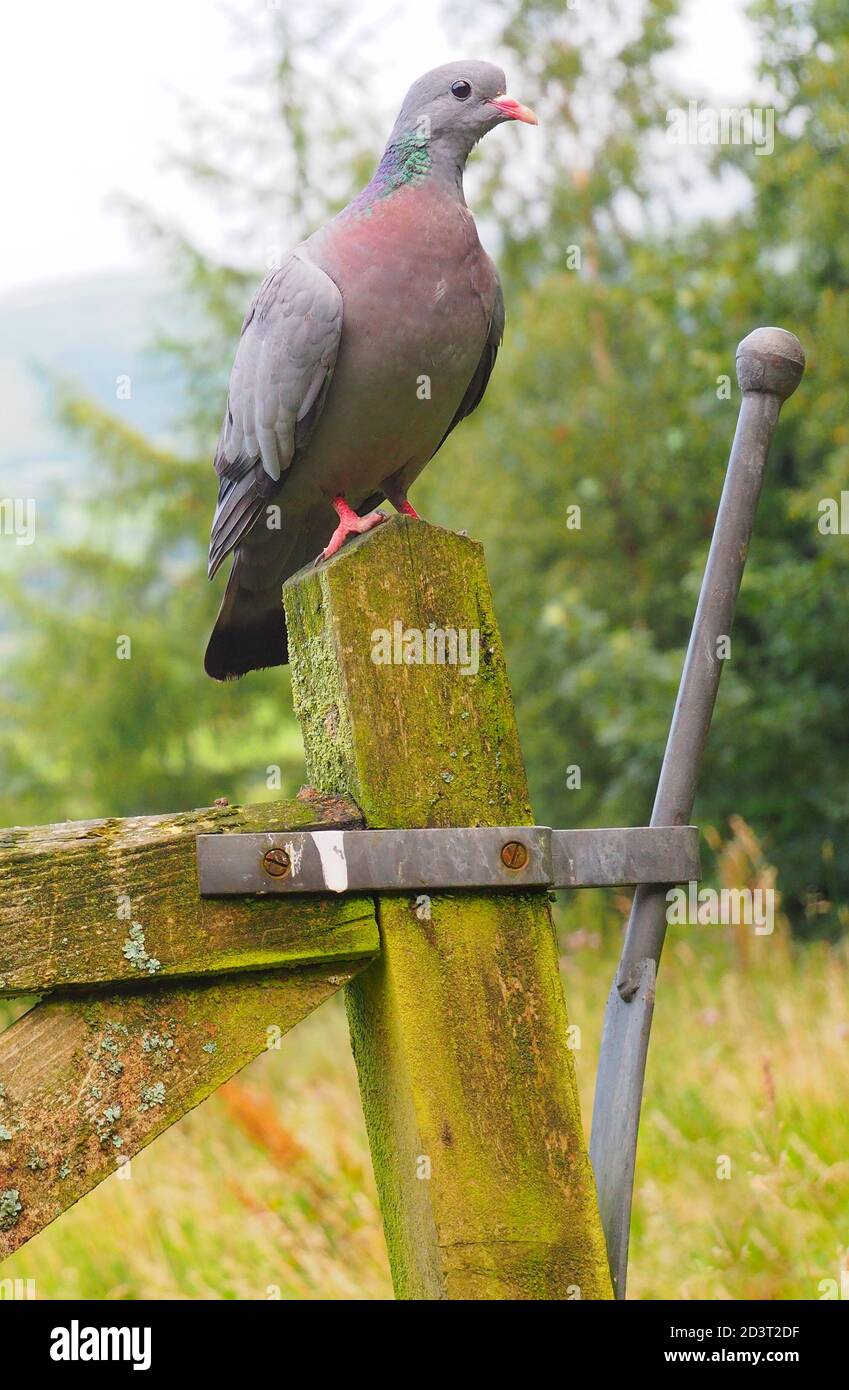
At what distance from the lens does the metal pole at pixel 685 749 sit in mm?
1346

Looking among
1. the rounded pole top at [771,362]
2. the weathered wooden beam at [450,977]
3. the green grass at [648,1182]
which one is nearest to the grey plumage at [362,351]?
the rounded pole top at [771,362]

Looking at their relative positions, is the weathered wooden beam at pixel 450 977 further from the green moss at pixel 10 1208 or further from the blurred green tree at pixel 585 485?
the blurred green tree at pixel 585 485

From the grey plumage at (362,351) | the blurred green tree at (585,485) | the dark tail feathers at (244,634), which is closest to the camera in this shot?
the grey plumage at (362,351)

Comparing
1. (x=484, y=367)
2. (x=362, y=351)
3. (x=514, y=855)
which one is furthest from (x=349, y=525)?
(x=514, y=855)

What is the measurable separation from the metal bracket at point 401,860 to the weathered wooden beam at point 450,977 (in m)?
0.03

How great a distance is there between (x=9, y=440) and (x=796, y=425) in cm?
9278

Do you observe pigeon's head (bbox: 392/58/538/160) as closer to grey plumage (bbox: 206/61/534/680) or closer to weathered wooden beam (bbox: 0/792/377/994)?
grey plumage (bbox: 206/61/534/680)

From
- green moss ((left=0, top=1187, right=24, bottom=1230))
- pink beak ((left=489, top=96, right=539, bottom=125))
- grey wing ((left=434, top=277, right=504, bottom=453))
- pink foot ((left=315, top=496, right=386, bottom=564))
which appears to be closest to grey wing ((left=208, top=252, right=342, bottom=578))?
pink foot ((left=315, top=496, right=386, bottom=564))

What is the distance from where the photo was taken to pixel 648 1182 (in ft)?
12.4

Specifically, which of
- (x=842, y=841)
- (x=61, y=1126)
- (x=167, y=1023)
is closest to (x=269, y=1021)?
(x=167, y=1023)

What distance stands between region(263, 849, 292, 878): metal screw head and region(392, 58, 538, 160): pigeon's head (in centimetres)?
156

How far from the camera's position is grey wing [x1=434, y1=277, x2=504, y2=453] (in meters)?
2.38

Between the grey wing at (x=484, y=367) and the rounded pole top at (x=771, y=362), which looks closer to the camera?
the rounded pole top at (x=771, y=362)

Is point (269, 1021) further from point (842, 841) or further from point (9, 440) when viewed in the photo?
point (9, 440)
